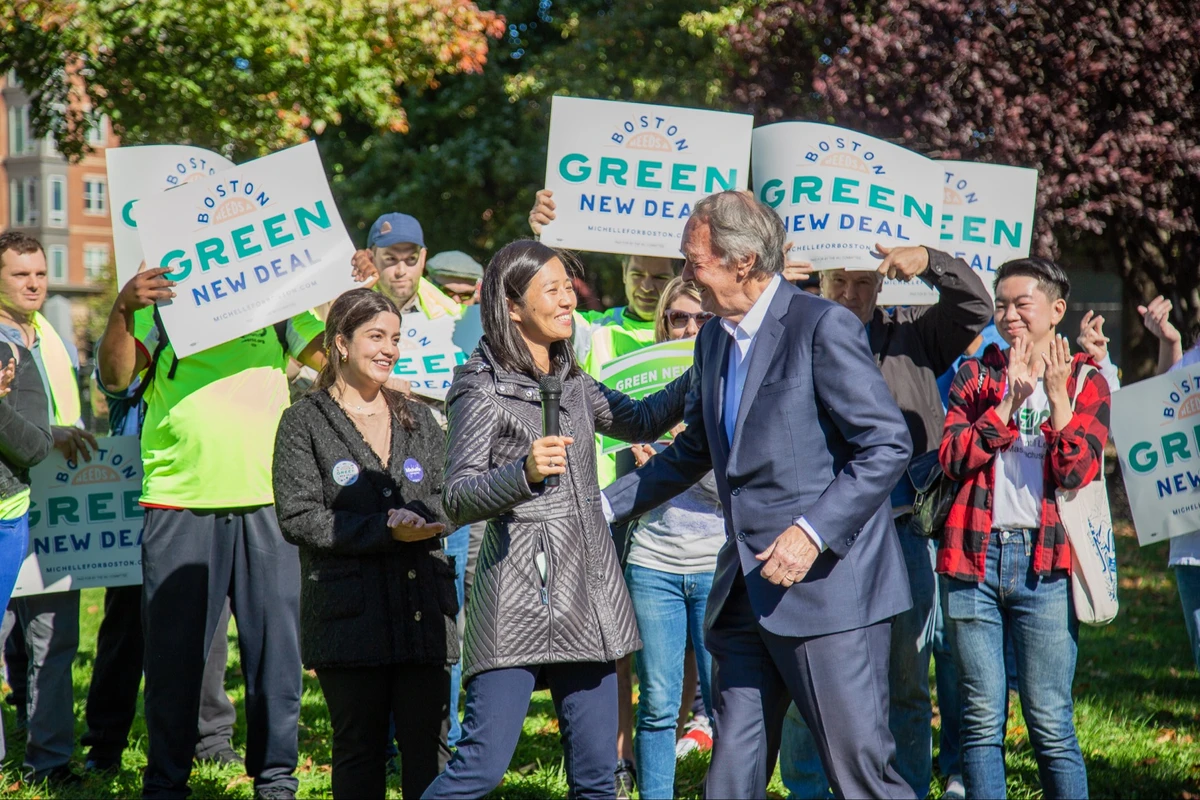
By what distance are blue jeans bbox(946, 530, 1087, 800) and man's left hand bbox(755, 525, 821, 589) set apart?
1.26 m

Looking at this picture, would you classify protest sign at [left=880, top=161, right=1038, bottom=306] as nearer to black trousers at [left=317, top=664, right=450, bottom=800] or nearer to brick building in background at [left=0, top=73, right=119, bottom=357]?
black trousers at [left=317, top=664, right=450, bottom=800]

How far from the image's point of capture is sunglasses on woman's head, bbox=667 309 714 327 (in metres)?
5.34

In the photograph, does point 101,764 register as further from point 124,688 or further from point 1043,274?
point 1043,274

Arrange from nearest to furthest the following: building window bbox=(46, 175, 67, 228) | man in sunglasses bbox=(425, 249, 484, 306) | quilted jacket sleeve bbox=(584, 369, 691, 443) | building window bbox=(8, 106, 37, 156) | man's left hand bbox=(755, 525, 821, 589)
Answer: man's left hand bbox=(755, 525, 821, 589), quilted jacket sleeve bbox=(584, 369, 691, 443), man in sunglasses bbox=(425, 249, 484, 306), building window bbox=(46, 175, 67, 228), building window bbox=(8, 106, 37, 156)

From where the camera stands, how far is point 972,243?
590 centimetres

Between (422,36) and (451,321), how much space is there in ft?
30.7

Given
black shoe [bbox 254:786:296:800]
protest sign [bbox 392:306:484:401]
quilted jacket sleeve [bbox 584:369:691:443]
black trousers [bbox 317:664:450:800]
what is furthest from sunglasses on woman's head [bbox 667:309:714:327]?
black shoe [bbox 254:786:296:800]

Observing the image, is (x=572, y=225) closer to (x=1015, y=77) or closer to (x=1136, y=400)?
(x=1136, y=400)

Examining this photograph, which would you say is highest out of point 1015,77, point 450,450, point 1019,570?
point 1015,77

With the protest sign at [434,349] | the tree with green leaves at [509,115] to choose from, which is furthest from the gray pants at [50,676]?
the tree with green leaves at [509,115]

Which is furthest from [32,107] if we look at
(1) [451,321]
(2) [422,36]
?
(1) [451,321]

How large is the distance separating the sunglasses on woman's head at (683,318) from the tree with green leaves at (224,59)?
9423 mm

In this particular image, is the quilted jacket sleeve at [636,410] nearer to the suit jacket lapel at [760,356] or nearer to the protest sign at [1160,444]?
the suit jacket lapel at [760,356]

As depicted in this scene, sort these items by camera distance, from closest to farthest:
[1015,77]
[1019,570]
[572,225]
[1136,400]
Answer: [1019,570]
[1136,400]
[572,225]
[1015,77]
